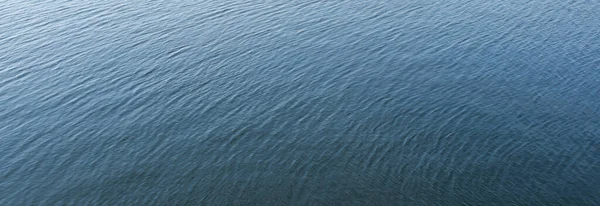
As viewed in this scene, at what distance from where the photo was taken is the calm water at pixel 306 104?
65.1 m

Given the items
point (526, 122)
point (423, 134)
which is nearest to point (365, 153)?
point (423, 134)

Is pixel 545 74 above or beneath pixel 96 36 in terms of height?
above

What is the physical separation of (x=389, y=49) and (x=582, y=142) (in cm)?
3546

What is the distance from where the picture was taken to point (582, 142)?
69188 mm

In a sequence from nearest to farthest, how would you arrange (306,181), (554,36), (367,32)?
(306,181) → (554,36) → (367,32)

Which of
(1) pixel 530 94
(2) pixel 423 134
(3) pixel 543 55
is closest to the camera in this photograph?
(2) pixel 423 134

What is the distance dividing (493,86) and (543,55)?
13.8m

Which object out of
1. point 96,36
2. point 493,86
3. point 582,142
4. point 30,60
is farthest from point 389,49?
point 30,60

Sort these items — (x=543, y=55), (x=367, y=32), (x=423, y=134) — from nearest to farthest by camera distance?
(x=423, y=134) < (x=543, y=55) < (x=367, y=32)

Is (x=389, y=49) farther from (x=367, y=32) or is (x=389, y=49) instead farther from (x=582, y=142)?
(x=582, y=142)

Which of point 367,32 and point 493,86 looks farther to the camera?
point 367,32

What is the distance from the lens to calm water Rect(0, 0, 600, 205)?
65125 millimetres

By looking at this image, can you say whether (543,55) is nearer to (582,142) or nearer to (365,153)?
(582,142)

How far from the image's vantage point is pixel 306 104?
81.3 meters
